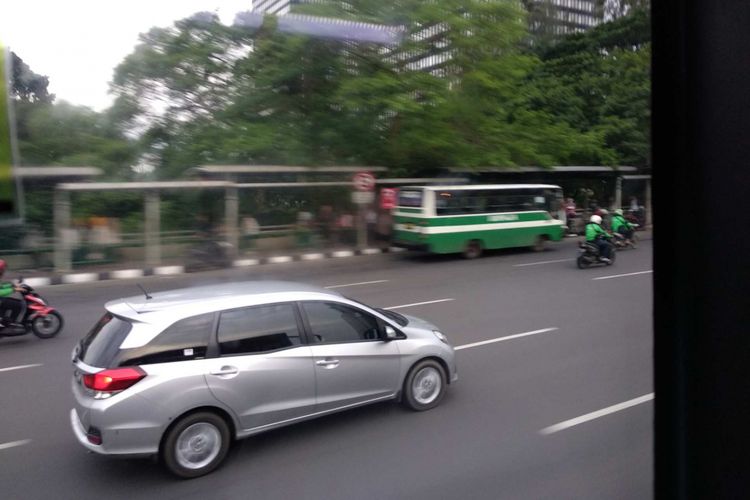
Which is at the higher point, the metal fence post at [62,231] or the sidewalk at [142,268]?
the metal fence post at [62,231]

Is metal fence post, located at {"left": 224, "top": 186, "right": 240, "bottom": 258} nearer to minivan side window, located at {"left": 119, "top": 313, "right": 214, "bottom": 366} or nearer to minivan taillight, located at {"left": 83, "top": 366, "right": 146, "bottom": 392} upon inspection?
minivan side window, located at {"left": 119, "top": 313, "right": 214, "bottom": 366}

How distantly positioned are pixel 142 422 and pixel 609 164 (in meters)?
3.21

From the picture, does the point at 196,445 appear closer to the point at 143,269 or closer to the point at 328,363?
the point at 328,363

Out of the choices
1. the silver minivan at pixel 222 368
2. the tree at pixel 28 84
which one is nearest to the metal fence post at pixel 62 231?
the silver minivan at pixel 222 368

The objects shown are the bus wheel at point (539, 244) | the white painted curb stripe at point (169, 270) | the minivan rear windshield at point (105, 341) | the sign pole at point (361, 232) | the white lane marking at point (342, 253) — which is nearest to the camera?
the minivan rear windshield at point (105, 341)

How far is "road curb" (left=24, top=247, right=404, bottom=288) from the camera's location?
19.5 ft

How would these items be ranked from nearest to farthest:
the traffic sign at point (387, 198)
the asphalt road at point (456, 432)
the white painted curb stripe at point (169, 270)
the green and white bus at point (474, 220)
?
the asphalt road at point (456, 432) → the white painted curb stripe at point (169, 270) → the traffic sign at point (387, 198) → the green and white bus at point (474, 220)

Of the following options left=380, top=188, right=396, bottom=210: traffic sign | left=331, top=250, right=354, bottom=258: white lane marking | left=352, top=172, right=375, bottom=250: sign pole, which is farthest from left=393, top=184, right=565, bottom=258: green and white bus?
left=331, top=250, right=354, bottom=258: white lane marking

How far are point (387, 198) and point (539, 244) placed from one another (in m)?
4.91

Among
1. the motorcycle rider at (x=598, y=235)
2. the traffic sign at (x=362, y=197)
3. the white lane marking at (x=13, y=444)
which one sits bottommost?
the white lane marking at (x=13, y=444)

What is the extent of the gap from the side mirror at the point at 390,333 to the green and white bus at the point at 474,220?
6.57 meters

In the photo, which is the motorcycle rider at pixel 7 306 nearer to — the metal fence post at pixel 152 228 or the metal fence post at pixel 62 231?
the metal fence post at pixel 62 231

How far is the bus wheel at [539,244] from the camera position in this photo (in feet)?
41.0

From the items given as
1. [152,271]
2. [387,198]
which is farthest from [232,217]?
[387,198]
